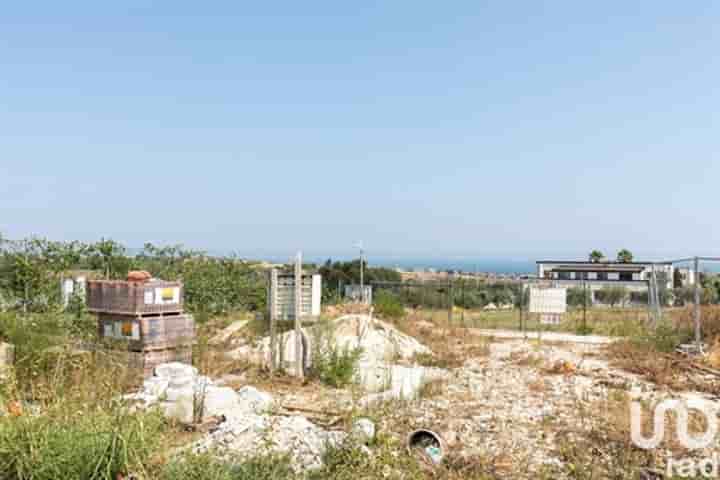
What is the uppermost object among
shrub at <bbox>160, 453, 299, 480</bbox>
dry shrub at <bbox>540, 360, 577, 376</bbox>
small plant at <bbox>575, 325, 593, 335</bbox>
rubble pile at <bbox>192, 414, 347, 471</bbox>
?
shrub at <bbox>160, 453, 299, 480</bbox>

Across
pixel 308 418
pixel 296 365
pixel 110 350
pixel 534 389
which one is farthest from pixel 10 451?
pixel 534 389

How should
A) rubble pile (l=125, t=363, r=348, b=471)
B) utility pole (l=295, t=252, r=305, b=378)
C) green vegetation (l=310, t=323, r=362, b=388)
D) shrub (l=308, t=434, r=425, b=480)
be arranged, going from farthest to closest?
utility pole (l=295, t=252, r=305, b=378)
green vegetation (l=310, t=323, r=362, b=388)
rubble pile (l=125, t=363, r=348, b=471)
shrub (l=308, t=434, r=425, b=480)

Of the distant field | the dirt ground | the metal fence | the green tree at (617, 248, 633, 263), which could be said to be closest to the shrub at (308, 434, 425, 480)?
the dirt ground

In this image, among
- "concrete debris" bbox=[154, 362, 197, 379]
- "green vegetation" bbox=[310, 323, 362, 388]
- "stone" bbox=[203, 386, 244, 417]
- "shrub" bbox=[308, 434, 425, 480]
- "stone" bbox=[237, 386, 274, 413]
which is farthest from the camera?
"green vegetation" bbox=[310, 323, 362, 388]

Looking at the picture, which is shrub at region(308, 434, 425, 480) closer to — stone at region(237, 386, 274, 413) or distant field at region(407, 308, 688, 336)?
stone at region(237, 386, 274, 413)

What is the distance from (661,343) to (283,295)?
7.47 meters

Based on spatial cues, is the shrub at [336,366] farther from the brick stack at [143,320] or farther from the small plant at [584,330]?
the small plant at [584,330]

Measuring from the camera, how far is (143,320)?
311 inches

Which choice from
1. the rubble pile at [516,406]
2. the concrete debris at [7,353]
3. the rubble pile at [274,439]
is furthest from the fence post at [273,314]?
the concrete debris at [7,353]

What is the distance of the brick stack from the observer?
25.8 feet

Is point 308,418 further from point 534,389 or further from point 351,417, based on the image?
point 534,389

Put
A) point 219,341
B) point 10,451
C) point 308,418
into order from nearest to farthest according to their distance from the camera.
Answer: point 10,451 → point 308,418 → point 219,341

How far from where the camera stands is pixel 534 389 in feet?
27.1

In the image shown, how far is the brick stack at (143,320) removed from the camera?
310 inches
